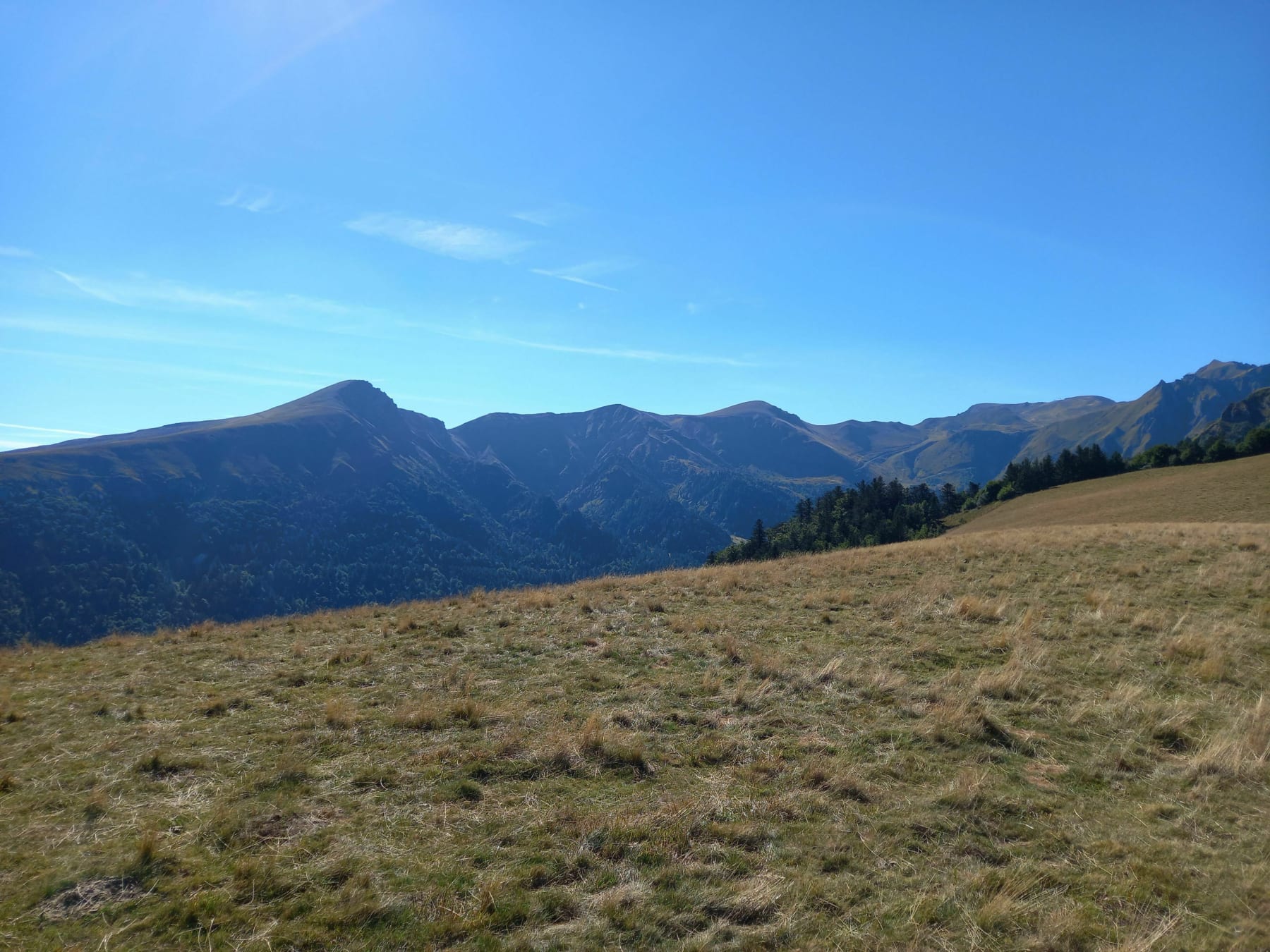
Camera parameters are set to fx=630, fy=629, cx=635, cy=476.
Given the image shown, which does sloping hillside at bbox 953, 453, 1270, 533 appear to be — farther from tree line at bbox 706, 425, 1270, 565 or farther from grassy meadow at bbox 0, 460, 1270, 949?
grassy meadow at bbox 0, 460, 1270, 949

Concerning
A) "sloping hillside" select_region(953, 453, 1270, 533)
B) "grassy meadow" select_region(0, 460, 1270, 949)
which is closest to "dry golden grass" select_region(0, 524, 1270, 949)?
"grassy meadow" select_region(0, 460, 1270, 949)

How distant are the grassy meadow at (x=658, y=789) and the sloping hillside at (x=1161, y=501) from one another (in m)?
33.0

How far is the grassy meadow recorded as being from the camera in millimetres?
4965

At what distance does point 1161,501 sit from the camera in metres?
47.3

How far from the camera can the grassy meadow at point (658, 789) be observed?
496 centimetres

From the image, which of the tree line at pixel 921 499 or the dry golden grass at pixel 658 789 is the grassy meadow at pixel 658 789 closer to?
the dry golden grass at pixel 658 789

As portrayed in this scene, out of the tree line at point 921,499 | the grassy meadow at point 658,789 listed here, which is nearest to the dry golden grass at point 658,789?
the grassy meadow at point 658,789

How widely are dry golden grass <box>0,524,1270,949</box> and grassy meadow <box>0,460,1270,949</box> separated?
0.04 meters

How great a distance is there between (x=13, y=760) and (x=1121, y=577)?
78.1 ft

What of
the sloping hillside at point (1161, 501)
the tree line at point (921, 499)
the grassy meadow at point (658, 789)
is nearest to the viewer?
the grassy meadow at point (658, 789)

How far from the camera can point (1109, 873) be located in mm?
5465

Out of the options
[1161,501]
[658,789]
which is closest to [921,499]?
[1161,501]

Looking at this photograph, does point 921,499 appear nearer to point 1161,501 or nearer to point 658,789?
point 1161,501

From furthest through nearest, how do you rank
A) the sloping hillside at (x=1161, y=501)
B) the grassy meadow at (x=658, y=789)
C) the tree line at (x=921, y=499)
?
the tree line at (x=921, y=499) → the sloping hillside at (x=1161, y=501) → the grassy meadow at (x=658, y=789)
